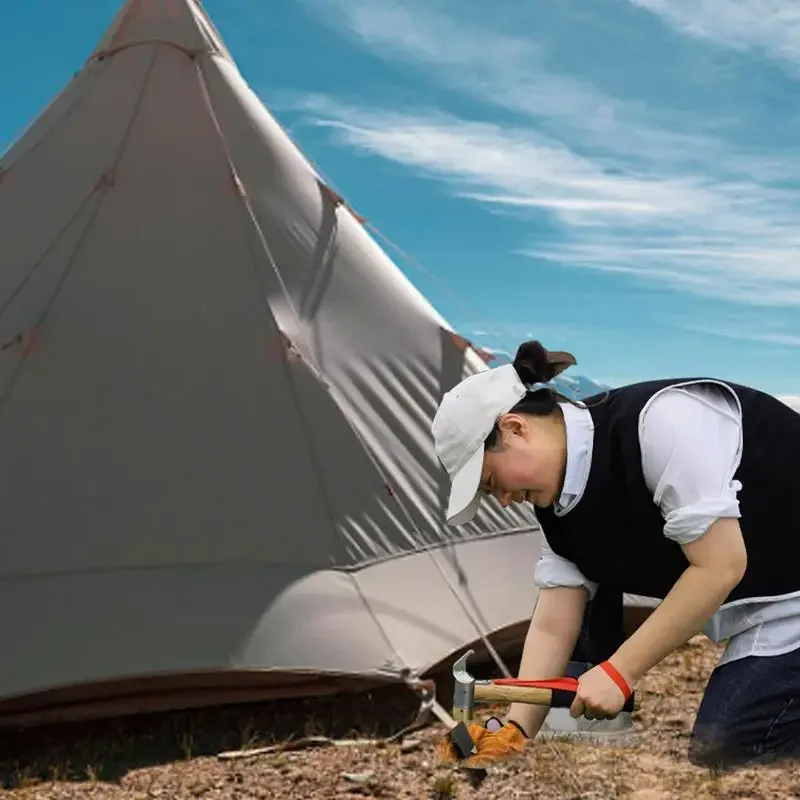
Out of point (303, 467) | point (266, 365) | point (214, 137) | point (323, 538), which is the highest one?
point (214, 137)

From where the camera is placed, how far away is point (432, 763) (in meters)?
4.67

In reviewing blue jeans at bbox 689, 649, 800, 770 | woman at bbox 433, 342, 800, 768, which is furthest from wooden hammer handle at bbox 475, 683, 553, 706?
blue jeans at bbox 689, 649, 800, 770

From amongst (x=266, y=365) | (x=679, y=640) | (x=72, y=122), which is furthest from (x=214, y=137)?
(x=679, y=640)

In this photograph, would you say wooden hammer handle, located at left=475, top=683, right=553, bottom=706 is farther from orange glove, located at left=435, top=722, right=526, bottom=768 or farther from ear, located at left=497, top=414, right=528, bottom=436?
ear, located at left=497, top=414, right=528, bottom=436

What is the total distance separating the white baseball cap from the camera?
300 cm

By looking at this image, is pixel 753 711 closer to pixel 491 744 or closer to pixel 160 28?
pixel 491 744

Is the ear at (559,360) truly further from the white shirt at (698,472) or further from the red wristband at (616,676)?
the red wristband at (616,676)

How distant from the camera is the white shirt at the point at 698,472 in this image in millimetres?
2893

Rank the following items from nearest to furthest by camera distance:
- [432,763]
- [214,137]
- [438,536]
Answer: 1. [432,763]
2. [438,536]
3. [214,137]

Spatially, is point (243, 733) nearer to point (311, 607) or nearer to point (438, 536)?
point (311, 607)

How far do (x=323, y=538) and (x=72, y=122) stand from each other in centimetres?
321

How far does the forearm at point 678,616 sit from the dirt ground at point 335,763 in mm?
647

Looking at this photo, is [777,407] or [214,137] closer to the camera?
[777,407]

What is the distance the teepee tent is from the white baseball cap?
2382mm
